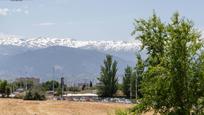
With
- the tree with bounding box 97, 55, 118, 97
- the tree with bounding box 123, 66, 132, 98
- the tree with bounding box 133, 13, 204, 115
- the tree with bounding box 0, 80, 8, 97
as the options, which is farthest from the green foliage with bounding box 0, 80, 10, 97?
the tree with bounding box 133, 13, 204, 115

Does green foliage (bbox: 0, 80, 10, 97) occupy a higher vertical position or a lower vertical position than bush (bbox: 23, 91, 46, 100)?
higher

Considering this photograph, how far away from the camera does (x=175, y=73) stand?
49.0 ft

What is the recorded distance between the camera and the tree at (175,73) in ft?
48.8

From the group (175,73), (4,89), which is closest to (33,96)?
(4,89)

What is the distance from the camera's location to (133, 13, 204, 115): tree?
14.9m

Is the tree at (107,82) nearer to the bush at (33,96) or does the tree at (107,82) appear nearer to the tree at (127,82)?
the tree at (127,82)

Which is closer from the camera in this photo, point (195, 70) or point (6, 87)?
point (195, 70)

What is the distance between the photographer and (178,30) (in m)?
15.2

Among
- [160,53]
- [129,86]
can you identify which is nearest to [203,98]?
[160,53]

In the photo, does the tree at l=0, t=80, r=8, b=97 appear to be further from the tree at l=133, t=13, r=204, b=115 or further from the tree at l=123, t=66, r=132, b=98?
the tree at l=133, t=13, r=204, b=115

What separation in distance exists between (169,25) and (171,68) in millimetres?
1355

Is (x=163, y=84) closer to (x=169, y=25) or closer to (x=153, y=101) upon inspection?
(x=153, y=101)

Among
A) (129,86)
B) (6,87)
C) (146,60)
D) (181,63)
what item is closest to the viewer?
(181,63)

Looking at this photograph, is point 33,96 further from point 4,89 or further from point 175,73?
point 175,73
